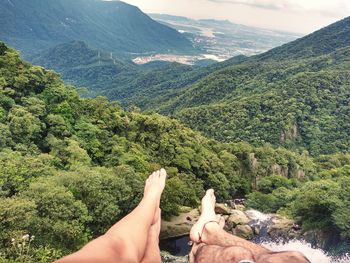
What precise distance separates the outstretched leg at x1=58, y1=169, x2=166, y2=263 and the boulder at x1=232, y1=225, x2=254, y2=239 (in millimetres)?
22761

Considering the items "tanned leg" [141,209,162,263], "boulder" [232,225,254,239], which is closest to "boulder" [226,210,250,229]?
"boulder" [232,225,254,239]

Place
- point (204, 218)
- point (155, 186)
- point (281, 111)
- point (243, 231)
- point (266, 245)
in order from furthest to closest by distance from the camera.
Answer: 1. point (281, 111)
2. point (243, 231)
3. point (266, 245)
4. point (155, 186)
5. point (204, 218)

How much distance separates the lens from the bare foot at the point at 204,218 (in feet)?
10.2

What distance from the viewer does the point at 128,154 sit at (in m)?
27.0

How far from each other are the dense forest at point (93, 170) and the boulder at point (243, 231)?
3.28 metres

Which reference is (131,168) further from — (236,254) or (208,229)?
(236,254)

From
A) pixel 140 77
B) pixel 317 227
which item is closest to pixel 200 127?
pixel 317 227

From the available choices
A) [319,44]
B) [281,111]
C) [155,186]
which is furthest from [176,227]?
[319,44]

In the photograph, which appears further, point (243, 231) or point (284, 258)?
point (243, 231)

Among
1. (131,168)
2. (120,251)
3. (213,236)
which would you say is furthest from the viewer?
(131,168)

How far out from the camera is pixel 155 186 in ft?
14.6

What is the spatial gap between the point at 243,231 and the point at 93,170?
1230cm

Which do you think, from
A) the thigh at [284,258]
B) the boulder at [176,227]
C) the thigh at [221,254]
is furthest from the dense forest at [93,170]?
the thigh at [284,258]

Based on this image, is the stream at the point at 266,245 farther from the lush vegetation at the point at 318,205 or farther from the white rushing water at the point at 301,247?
the lush vegetation at the point at 318,205
